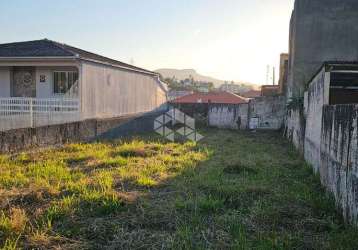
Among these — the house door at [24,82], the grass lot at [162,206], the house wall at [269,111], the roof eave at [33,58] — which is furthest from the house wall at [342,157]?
the house door at [24,82]

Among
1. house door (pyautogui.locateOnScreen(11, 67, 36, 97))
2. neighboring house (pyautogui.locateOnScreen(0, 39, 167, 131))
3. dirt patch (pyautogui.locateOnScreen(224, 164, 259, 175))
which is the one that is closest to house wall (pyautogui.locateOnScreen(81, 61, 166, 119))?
neighboring house (pyautogui.locateOnScreen(0, 39, 167, 131))

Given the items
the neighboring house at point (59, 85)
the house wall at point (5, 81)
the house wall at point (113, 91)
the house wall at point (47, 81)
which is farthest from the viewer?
the house wall at point (5, 81)

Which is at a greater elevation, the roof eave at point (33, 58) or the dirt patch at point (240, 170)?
the roof eave at point (33, 58)

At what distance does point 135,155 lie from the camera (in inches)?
381

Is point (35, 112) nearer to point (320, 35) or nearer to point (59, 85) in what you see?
point (59, 85)

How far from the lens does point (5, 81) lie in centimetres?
1596

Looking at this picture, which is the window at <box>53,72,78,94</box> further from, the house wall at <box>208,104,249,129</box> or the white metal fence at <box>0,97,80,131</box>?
the house wall at <box>208,104,249,129</box>

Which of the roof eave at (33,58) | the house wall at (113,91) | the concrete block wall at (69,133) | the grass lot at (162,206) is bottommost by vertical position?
the grass lot at (162,206)

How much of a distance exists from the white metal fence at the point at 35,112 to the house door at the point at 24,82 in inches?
138

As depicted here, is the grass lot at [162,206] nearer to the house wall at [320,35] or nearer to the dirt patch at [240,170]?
the dirt patch at [240,170]

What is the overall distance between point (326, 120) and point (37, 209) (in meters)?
5.08

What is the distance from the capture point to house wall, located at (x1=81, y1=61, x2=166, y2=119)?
13845 mm

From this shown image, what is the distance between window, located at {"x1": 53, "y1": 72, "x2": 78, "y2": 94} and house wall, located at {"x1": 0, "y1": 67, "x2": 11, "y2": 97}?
7.20 feet

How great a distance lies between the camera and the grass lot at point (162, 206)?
3924 millimetres
